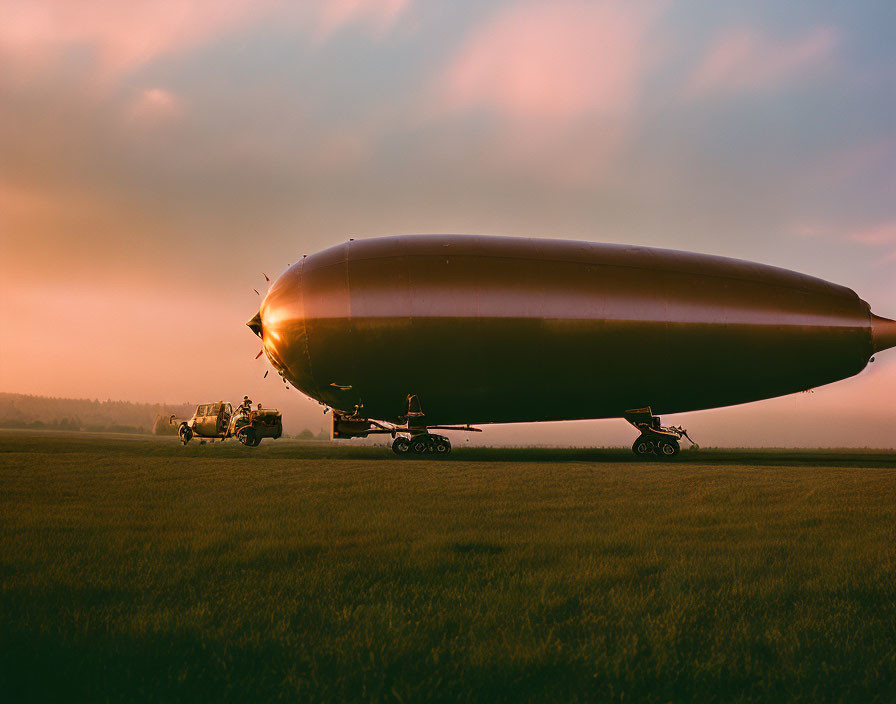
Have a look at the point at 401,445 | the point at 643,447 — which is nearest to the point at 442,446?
the point at 401,445

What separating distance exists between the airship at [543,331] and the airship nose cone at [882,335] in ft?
0.18

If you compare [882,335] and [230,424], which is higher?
[882,335]

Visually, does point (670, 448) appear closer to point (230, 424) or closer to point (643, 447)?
point (643, 447)

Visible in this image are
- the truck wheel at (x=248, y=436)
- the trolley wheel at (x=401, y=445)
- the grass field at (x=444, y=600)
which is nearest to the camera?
the grass field at (x=444, y=600)

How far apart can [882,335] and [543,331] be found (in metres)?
14.0

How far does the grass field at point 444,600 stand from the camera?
355 centimetres

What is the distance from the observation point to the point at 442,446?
24000mm

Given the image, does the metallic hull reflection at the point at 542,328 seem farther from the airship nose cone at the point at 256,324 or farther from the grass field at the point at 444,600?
the grass field at the point at 444,600

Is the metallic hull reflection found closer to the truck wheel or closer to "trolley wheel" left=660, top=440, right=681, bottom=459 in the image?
"trolley wheel" left=660, top=440, right=681, bottom=459

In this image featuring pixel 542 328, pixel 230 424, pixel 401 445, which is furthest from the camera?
pixel 230 424

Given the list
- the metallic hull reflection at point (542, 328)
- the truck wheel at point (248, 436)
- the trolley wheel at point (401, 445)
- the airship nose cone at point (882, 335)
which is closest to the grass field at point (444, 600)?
the metallic hull reflection at point (542, 328)

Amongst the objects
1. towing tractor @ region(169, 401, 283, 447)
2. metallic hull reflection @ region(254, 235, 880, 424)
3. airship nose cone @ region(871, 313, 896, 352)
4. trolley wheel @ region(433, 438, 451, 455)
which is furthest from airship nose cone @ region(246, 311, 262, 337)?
airship nose cone @ region(871, 313, 896, 352)

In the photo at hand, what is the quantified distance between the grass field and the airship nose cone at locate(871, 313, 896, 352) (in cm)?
1754

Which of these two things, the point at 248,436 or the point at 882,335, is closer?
the point at 882,335
